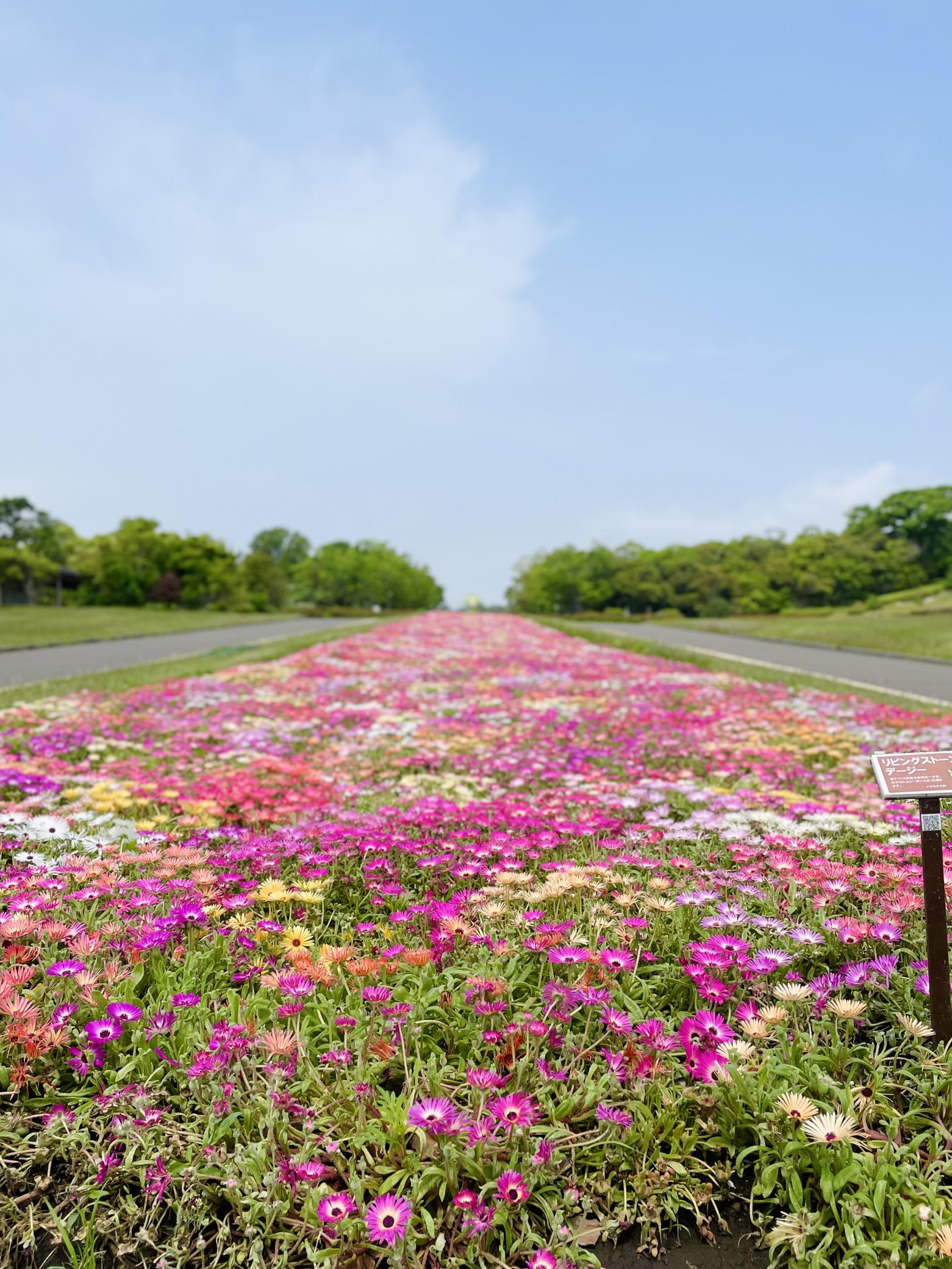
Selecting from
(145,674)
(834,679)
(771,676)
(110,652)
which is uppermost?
(110,652)

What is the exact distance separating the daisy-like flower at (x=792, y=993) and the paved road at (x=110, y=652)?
10.7 m

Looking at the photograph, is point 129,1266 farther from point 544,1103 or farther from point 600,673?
point 600,673

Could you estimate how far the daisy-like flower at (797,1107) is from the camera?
1.60 meters

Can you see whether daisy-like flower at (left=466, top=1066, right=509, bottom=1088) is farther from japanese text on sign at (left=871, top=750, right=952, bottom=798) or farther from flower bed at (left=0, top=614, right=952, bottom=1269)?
japanese text on sign at (left=871, top=750, right=952, bottom=798)

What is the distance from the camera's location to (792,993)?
191 cm

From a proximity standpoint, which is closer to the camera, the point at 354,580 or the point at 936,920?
the point at 936,920

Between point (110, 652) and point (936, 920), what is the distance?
1820cm

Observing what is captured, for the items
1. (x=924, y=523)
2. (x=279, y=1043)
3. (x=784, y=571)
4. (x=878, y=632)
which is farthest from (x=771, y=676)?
(x=924, y=523)

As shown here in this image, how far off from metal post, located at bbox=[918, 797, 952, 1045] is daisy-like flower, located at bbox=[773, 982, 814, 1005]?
297 mm

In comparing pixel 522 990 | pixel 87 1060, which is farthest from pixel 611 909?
pixel 87 1060

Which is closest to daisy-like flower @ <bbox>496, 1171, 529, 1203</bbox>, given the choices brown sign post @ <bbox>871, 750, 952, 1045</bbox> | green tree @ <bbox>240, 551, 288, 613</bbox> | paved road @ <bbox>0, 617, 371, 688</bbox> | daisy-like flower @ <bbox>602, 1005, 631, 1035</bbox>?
daisy-like flower @ <bbox>602, 1005, 631, 1035</bbox>

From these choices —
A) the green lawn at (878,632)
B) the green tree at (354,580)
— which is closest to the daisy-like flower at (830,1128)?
the green lawn at (878,632)

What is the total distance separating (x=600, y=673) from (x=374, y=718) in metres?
5.28

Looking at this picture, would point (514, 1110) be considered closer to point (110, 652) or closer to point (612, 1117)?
point (612, 1117)
